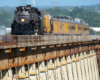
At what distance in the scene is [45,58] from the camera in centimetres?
3203

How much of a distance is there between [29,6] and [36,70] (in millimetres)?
9383

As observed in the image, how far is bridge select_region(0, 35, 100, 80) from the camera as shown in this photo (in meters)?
23.1

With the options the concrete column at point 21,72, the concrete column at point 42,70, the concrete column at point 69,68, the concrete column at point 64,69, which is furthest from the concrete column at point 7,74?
the concrete column at point 69,68

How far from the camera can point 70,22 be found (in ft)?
186

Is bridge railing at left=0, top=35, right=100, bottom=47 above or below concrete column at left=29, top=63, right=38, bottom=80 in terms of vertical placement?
above

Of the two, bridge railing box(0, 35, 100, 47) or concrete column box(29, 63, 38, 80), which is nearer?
bridge railing box(0, 35, 100, 47)

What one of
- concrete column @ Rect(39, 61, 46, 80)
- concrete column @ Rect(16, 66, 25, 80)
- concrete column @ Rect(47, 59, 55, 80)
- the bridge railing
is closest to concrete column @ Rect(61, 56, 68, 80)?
the bridge railing

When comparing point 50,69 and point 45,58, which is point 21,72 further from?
point 50,69

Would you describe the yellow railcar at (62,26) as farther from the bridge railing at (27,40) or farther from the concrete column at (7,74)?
the concrete column at (7,74)

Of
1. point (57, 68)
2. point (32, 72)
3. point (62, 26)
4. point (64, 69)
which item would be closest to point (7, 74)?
point (32, 72)

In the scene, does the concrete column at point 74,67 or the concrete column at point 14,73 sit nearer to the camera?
the concrete column at point 14,73

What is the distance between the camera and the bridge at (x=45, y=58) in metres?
23.1

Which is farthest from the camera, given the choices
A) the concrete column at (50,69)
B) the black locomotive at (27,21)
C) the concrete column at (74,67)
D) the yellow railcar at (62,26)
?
the concrete column at (74,67)

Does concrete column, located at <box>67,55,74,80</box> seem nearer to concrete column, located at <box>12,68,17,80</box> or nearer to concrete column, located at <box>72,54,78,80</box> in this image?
concrete column, located at <box>72,54,78,80</box>
